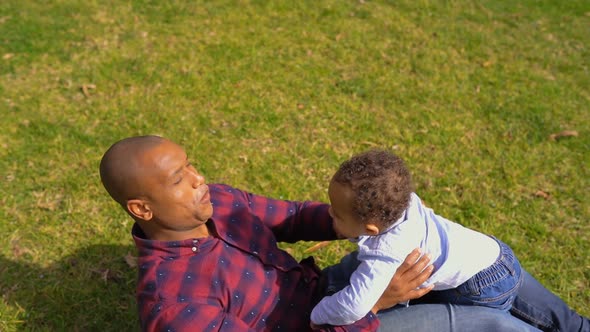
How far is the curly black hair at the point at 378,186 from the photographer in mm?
2227

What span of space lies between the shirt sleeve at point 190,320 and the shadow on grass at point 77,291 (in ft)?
4.61

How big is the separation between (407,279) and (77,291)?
2352 mm

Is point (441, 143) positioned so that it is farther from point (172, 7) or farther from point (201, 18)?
point (172, 7)

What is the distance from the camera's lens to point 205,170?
4562 mm

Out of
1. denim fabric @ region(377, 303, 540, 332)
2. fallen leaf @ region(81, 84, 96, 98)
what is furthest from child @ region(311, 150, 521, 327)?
fallen leaf @ region(81, 84, 96, 98)

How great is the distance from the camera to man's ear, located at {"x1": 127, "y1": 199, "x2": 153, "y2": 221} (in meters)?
2.30

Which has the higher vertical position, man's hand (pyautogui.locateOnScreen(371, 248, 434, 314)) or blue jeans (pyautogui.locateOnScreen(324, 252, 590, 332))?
man's hand (pyautogui.locateOnScreen(371, 248, 434, 314))

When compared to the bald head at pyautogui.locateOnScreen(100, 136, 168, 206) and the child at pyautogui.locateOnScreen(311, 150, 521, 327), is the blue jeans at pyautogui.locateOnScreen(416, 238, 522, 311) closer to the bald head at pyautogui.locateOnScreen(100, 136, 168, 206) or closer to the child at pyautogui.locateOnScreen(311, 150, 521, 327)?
the child at pyautogui.locateOnScreen(311, 150, 521, 327)

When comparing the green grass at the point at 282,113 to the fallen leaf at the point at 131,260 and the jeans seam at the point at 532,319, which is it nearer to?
the fallen leaf at the point at 131,260

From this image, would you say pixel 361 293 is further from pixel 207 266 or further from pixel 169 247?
pixel 169 247

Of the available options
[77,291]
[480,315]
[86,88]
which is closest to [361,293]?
[480,315]

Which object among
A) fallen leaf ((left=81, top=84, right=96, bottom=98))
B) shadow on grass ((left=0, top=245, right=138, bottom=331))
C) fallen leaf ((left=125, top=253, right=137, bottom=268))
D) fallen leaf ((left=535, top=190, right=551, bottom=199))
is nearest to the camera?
shadow on grass ((left=0, top=245, right=138, bottom=331))

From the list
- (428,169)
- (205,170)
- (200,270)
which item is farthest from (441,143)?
(200,270)

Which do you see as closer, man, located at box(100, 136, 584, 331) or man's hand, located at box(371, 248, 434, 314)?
man, located at box(100, 136, 584, 331)
